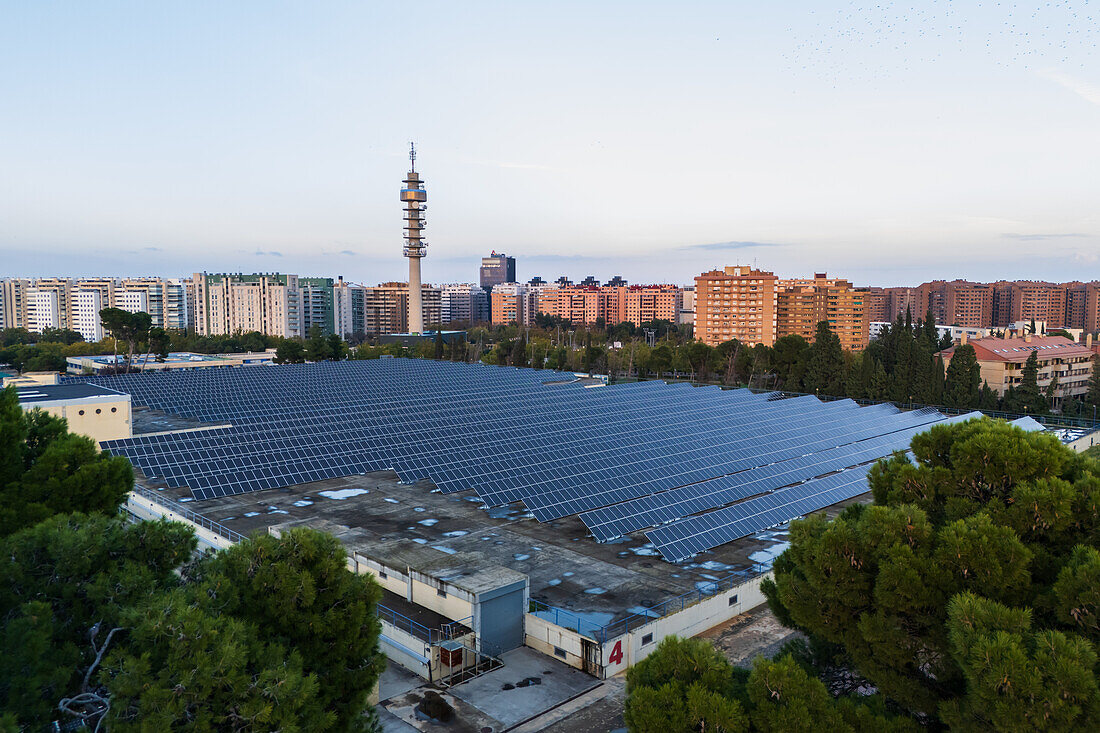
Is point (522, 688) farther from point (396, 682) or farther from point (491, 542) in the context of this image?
point (491, 542)

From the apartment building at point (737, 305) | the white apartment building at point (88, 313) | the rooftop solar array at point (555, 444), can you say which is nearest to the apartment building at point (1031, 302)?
the apartment building at point (737, 305)

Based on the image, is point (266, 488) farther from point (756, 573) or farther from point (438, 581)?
point (756, 573)

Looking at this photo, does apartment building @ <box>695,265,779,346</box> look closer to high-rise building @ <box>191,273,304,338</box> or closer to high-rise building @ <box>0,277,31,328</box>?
high-rise building @ <box>191,273,304,338</box>

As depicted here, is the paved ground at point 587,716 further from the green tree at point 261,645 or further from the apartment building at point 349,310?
the apartment building at point 349,310

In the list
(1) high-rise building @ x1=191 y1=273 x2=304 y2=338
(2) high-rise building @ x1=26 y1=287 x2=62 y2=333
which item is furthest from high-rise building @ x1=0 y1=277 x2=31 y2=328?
(1) high-rise building @ x1=191 y1=273 x2=304 y2=338

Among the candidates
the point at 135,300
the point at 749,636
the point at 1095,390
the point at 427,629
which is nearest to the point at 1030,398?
the point at 1095,390

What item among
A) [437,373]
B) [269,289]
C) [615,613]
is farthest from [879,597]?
[269,289]
